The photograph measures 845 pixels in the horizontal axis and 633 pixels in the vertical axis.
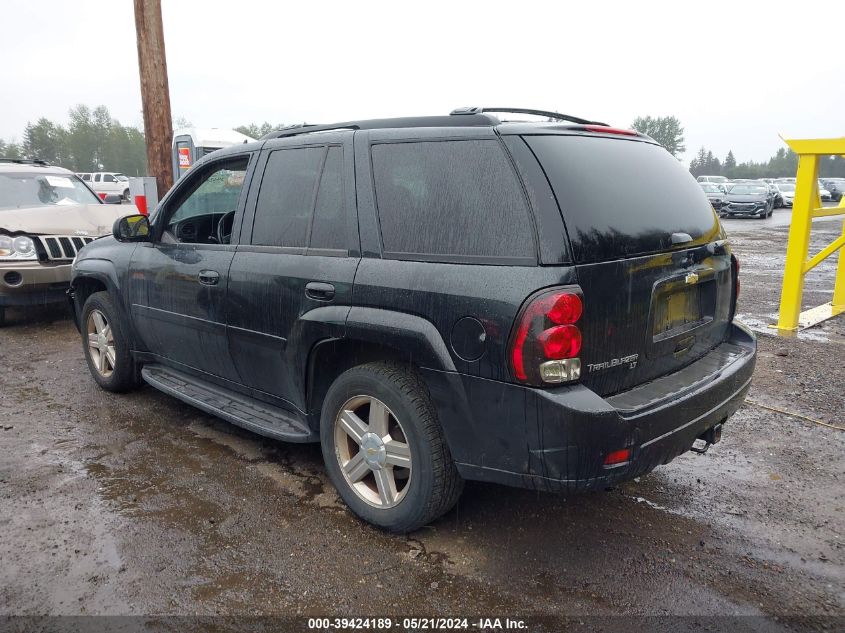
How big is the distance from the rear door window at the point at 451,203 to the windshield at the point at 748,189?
3070 cm

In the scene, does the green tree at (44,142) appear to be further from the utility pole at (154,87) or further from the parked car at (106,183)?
the utility pole at (154,87)

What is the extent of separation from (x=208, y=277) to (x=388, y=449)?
162 cm

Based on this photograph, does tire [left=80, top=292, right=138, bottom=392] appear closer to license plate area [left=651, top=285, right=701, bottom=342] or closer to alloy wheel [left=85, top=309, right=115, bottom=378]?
alloy wheel [left=85, top=309, right=115, bottom=378]

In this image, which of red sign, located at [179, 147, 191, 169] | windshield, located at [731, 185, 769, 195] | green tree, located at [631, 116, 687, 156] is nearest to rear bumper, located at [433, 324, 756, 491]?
red sign, located at [179, 147, 191, 169]

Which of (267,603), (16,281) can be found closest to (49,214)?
(16,281)

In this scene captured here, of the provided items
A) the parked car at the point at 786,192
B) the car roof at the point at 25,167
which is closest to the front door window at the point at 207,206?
the car roof at the point at 25,167

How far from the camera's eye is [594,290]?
2.52 m

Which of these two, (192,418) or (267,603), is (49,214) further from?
(267,603)

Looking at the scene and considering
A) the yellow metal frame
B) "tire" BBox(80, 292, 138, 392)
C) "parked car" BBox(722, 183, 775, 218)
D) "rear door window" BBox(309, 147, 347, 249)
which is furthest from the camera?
"parked car" BBox(722, 183, 775, 218)

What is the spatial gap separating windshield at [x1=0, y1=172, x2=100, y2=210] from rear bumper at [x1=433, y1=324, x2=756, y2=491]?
7539 mm

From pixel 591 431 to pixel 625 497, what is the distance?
4.15 feet

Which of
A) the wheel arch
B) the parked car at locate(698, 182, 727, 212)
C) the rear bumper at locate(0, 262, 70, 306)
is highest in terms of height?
the wheel arch

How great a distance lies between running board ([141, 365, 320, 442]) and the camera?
11.3 feet

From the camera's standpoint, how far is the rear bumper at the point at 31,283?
6988 millimetres
